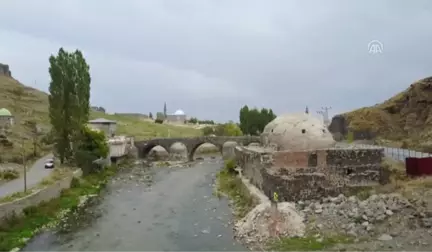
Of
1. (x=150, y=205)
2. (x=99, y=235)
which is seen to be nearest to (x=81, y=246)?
(x=99, y=235)

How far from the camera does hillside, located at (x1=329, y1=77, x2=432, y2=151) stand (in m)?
46.2

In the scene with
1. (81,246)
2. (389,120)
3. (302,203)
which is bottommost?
(81,246)

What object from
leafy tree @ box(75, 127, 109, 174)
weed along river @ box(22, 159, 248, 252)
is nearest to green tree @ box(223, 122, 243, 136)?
leafy tree @ box(75, 127, 109, 174)

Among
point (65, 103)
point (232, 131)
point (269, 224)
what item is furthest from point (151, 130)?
point (269, 224)

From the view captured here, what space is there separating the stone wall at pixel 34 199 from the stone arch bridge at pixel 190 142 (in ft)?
108

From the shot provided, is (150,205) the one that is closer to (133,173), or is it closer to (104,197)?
(104,197)

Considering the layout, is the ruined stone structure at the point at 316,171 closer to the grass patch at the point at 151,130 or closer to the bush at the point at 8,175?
the bush at the point at 8,175

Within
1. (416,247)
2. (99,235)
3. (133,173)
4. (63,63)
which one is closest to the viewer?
(416,247)

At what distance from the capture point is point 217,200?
114ft

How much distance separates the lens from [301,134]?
1259 inches

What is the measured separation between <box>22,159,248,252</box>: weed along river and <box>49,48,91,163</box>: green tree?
6.01 meters

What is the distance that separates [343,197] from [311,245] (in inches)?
247

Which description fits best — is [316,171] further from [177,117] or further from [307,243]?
[177,117]

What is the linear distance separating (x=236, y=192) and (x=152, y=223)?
32.7 feet
